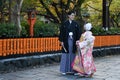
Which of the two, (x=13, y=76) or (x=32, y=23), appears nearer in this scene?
(x=13, y=76)

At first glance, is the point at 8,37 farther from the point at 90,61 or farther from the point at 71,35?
the point at 90,61

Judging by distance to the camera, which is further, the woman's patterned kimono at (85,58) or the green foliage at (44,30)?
the green foliage at (44,30)

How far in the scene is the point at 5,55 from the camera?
38.6 feet

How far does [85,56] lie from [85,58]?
0.06 metres

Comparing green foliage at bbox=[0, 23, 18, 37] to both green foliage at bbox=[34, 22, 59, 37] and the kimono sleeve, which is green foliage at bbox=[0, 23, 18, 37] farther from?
the kimono sleeve

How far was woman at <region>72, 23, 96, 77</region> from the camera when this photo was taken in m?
10.6

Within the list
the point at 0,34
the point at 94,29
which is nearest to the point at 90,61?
the point at 0,34

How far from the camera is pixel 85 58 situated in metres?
10.7

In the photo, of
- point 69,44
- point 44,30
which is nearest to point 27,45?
point 44,30

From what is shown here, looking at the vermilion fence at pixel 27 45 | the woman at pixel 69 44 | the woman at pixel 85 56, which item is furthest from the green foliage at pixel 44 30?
the woman at pixel 85 56

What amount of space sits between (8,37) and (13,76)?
5.95ft

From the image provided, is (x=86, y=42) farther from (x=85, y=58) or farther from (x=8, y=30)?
(x=8, y=30)

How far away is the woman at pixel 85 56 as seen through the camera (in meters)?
10.6

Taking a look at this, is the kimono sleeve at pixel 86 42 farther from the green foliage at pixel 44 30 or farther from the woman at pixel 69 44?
the green foliage at pixel 44 30
